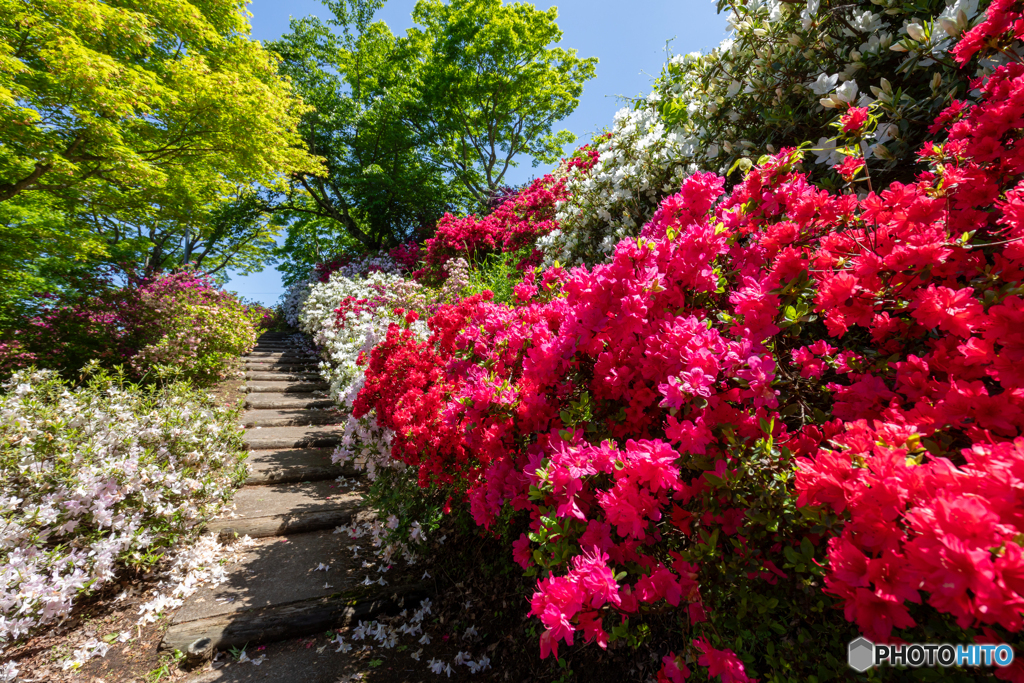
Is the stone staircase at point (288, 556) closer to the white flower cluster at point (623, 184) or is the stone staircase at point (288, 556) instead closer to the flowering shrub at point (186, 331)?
the flowering shrub at point (186, 331)

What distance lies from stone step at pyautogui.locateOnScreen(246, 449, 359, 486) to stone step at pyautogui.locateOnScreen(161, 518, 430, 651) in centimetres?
114

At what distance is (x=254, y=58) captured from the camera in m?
10.2

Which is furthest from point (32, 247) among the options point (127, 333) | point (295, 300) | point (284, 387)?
point (295, 300)

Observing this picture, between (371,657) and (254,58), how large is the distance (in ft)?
42.0

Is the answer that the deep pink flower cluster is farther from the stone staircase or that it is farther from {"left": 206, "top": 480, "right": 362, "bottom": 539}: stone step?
{"left": 206, "top": 480, "right": 362, "bottom": 539}: stone step

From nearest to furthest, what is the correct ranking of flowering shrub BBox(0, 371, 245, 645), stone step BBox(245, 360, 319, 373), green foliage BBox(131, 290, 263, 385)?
flowering shrub BBox(0, 371, 245, 645), green foliage BBox(131, 290, 263, 385), stone step BBox(245, 360, 319, 373)

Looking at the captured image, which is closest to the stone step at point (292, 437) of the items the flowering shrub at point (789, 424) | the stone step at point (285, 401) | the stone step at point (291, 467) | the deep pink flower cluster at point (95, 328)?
the stone step at point (291, 467)

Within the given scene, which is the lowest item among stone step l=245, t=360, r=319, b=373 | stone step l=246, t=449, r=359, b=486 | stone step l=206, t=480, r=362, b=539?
stone step l=206, t=480, r=362, b=539

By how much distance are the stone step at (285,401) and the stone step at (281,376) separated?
95 centimetres

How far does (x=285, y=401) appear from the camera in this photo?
7.00 metres

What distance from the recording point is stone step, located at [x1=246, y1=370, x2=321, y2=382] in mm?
8188

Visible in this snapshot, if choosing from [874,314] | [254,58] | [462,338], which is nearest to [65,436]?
[462,338]

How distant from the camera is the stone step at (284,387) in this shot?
24.7ft

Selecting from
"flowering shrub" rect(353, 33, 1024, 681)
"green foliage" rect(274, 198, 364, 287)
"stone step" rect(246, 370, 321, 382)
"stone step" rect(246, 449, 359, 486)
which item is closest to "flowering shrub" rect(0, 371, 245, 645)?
"stone step" rect(246, 449, 359, 486)
